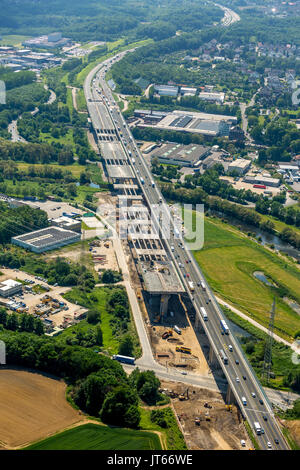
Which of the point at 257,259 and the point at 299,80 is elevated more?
the point at 299,80

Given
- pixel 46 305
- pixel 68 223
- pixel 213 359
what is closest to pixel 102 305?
pixel 46 305

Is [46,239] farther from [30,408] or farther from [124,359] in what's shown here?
[30,408]

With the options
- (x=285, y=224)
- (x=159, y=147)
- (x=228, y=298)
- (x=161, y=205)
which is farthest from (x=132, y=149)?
(x=228, y=298)

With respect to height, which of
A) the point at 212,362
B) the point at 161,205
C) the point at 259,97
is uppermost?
the point at 259,97

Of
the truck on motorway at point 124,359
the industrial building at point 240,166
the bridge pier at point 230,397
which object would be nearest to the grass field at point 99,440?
the bridge pier at point 230,397

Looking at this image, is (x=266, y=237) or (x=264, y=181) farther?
(x=264, y=181)

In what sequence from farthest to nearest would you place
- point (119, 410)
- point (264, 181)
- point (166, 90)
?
point (166, 90) < point (264, 181) < point (119, 410)

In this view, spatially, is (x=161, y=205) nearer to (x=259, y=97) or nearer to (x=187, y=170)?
(x=187, y=170)

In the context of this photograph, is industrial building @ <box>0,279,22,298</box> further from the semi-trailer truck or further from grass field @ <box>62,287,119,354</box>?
the semi-trailer truck
